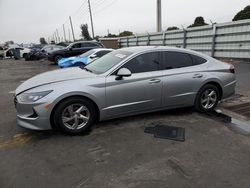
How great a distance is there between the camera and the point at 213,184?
2818mm

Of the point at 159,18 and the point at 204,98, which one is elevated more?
the point at 159,18

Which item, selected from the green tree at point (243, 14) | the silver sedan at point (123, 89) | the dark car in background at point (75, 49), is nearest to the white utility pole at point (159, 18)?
the dark car in background at point (75, 49)

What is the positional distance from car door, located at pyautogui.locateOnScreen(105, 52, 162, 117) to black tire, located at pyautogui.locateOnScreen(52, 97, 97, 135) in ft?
0.96

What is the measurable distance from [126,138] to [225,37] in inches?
432

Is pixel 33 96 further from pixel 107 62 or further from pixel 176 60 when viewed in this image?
pixel 176 60

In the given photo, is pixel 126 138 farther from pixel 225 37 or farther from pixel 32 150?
pixel 225 37

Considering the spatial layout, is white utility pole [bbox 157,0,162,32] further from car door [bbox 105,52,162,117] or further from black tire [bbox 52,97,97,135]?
black tire [bbox 52,97,97,135]

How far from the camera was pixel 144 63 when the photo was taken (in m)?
4.78

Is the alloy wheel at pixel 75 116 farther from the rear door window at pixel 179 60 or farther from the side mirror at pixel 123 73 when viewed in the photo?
the rear door window at pixel 179 60

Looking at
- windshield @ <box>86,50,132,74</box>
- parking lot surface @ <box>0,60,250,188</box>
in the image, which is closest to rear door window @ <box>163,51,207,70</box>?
windshield @ <box>86,50,132,74</box>

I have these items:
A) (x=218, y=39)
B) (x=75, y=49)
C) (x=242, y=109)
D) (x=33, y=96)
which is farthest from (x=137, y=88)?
(x=75, y=49)

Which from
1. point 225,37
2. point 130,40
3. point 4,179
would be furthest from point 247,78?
point 130,40

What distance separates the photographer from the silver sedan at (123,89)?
159 inches

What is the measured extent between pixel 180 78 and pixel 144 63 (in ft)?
2.72
